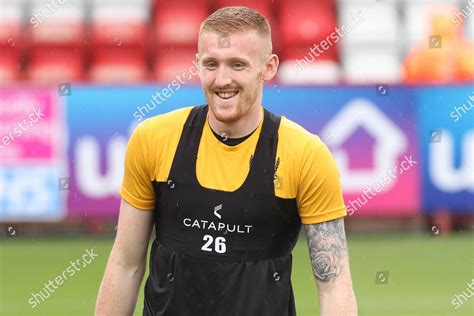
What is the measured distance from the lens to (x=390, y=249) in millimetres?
10492

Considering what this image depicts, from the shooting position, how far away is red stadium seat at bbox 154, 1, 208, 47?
13414mm

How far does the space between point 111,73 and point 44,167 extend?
2.99 metres

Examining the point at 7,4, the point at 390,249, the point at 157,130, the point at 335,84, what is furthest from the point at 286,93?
the point at 157,130

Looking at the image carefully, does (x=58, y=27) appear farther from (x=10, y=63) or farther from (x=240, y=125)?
(x=240, y=125)

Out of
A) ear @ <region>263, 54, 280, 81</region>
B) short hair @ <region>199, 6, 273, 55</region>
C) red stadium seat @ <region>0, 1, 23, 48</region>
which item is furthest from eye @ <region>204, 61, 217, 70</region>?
red stadium seat @ <region>0, 1, 23, 48</region>

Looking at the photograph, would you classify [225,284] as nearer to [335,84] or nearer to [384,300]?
[384,300]

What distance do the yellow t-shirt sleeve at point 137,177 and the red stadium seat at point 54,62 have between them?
9042 mm

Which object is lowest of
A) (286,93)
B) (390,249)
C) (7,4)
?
(390,249)

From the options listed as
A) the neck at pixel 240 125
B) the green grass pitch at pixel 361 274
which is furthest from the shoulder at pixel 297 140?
the green grass pitch at pixel 361 274

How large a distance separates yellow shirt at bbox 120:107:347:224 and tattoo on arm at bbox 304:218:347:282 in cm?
4

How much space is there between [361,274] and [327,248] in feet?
19.7

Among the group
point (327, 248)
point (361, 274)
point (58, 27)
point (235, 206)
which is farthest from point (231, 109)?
point (58, 27)

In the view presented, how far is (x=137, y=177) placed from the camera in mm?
3955

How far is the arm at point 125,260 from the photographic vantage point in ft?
13.1
